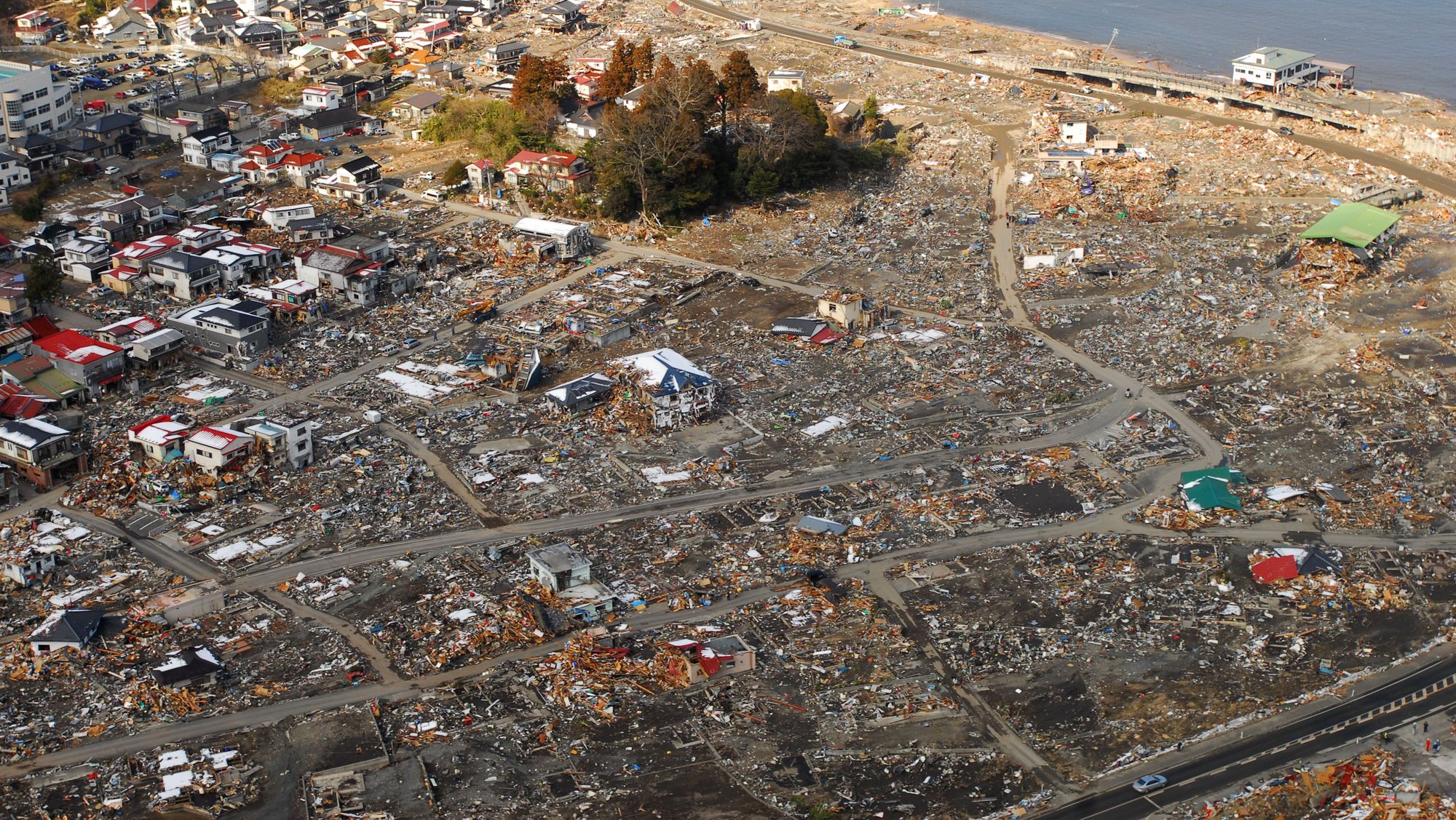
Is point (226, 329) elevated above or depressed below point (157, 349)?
above

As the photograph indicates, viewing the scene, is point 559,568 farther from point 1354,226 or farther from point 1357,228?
point 1354,226

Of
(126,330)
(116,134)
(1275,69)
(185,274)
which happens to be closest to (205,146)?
(116,134)

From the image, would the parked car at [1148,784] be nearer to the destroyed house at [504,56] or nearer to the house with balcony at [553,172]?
the house with balcony at [553,172]

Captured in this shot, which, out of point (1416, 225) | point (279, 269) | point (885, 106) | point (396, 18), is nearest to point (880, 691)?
point (279, 269)

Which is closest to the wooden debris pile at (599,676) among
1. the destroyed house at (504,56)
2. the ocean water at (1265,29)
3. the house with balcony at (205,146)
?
the house with balcony at (205,146)

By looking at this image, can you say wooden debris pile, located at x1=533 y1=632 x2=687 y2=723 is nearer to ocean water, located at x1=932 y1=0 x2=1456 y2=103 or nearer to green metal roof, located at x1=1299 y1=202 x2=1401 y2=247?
green metal roof, located at x1=1299 y1=202 x2=1401 y2=247

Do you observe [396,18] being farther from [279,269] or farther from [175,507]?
[175,507]
